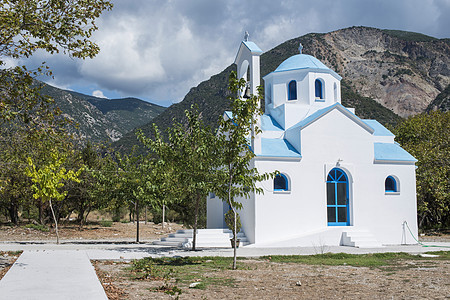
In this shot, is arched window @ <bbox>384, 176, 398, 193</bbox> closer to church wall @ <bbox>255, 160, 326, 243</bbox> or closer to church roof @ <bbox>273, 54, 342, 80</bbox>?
church wall @ <bbox>255, 160, 326, 243</bbox>

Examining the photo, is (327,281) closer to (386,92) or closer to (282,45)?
(282,45)

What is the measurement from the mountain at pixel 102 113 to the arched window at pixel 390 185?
4555 centimetres

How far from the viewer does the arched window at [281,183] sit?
773 inches

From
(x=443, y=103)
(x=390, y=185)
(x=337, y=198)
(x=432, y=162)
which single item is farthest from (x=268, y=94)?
(x=443, y=103)

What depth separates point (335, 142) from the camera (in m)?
20.5

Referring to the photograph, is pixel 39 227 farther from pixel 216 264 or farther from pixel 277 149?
pixel 216 264

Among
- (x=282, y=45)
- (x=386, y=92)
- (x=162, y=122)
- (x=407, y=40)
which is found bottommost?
(x=162, y=122)

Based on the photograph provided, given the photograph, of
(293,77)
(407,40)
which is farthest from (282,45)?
(293,77)

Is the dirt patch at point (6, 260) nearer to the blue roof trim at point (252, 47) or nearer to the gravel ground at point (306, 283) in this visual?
the gravel ground at point (306, 283)

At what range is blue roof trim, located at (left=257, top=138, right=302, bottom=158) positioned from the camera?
63.6 feet

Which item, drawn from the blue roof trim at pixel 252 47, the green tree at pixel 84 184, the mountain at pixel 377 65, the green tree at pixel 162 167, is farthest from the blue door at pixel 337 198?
the mountain at pixel 377 65

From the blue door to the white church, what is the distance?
0.15 feet

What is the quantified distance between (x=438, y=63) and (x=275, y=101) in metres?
88.0

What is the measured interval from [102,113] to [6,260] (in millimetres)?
94631
